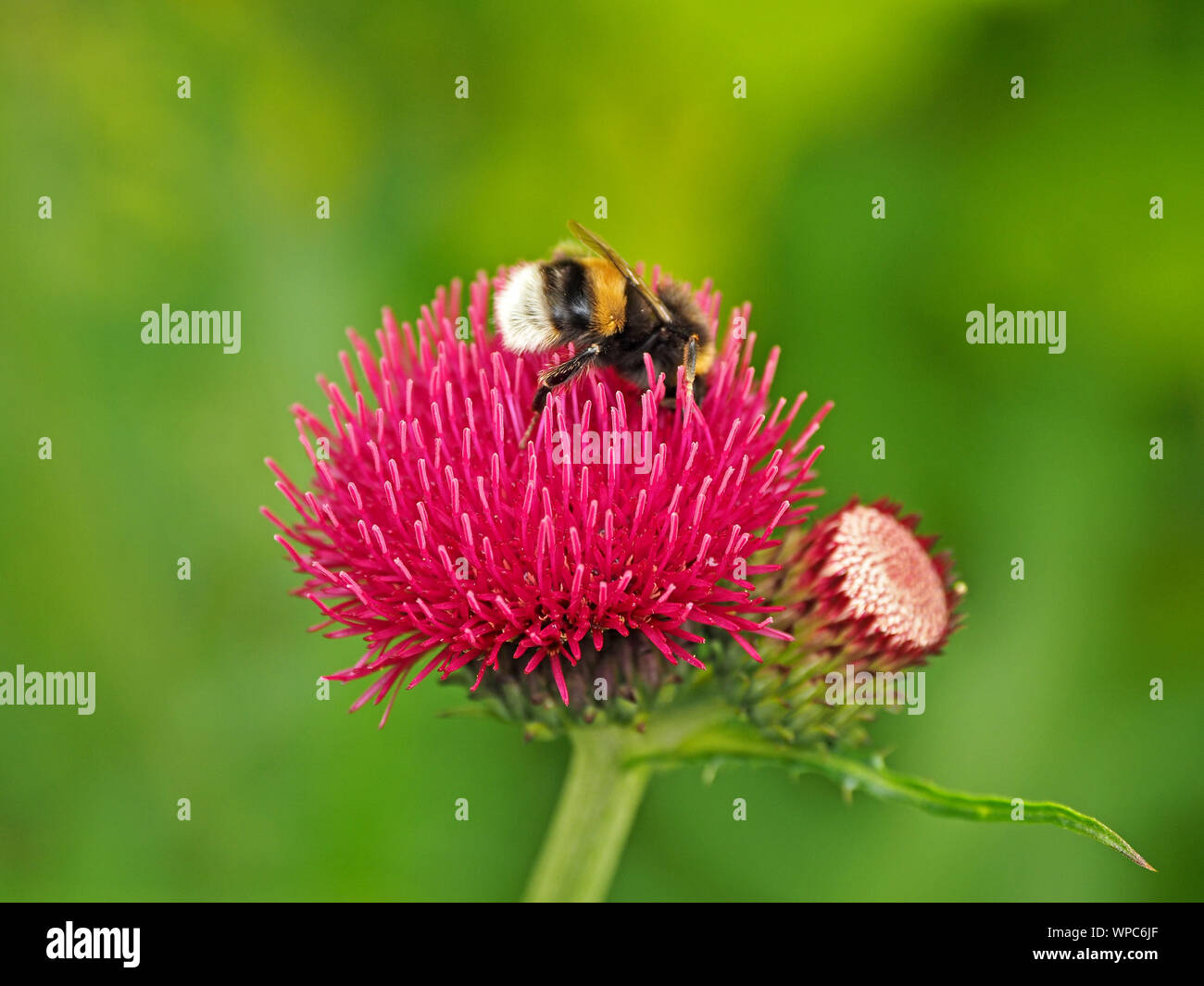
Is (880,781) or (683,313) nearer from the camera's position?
(880,781)

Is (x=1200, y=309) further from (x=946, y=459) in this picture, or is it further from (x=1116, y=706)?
(x=1116, y=706)

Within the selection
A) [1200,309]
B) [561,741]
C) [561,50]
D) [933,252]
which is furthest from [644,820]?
[561,50]

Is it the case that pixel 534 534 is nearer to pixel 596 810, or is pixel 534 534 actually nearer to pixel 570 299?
pixel 570 299

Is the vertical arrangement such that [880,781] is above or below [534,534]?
below

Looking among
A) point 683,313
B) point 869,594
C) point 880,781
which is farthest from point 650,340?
point 880,781

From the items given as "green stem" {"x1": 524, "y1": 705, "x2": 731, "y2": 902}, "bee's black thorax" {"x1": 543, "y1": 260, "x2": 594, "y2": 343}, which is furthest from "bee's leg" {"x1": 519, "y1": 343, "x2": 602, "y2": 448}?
"green stem" {"x1": 524, "y1": 705, "x2": 731, "y2": 902}

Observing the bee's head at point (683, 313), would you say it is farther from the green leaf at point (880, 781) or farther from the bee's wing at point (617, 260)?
the green leaf at point (880, 781)
